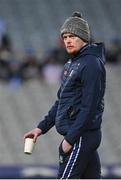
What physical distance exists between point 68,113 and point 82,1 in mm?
9870

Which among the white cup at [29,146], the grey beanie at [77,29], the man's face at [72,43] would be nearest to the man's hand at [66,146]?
the white cup at [29,146]

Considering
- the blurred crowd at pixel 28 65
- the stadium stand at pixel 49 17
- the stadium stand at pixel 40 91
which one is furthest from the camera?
the stadium stand at pixel 49 17

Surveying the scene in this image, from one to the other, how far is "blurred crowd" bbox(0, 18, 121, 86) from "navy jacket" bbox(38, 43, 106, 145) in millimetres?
6482

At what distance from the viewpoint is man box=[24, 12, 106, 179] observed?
15.7 feet

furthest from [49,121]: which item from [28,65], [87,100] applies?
[28,65]

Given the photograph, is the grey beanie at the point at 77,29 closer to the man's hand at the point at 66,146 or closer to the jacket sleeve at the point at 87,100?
the jacket sleeve at the point at 87,100

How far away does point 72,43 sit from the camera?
494 cm

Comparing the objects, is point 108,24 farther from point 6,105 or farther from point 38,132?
point 38,132

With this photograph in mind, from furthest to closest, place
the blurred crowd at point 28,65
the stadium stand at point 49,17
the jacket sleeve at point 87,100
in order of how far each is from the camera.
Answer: the stadium stand at point 49,17
the blurred crowd at point 28,65
the jacket sleeve at point 87,100

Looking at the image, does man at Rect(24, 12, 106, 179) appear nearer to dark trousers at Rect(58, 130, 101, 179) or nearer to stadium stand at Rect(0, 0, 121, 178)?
dark trousers at Rect(58, 130, 101, 179)

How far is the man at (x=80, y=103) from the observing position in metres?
4.79

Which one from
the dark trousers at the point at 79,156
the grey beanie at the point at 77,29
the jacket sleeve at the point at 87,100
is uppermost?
the grey beanie at the point at 77,29

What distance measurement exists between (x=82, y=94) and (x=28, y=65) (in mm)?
6777

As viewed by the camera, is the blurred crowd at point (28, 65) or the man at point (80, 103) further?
the blurred crowd at point (28, 65)
